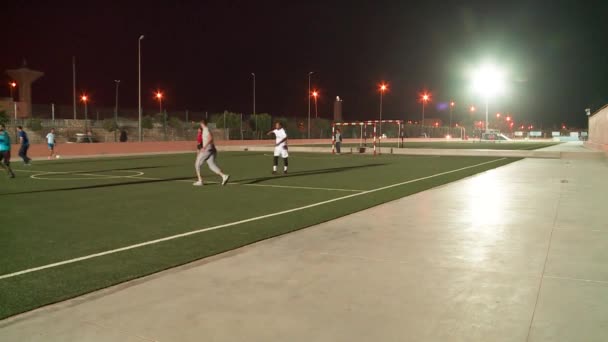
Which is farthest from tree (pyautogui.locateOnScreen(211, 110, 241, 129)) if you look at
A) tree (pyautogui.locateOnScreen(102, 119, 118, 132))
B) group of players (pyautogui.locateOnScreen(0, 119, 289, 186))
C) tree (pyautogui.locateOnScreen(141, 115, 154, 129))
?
group of players (pyautogui.locateOnScreen(0, 119, 289, 186))

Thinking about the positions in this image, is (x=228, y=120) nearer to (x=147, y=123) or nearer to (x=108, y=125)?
(x=147, y=123)

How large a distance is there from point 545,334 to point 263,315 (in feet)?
7.15

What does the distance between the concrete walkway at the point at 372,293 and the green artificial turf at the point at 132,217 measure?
0.54 m

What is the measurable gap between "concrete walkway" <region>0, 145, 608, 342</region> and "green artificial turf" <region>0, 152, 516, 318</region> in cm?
54

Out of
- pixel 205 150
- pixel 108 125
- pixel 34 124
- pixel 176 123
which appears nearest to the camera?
pixel 205 150

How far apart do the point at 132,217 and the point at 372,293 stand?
5970 millimetres

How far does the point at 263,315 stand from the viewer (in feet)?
14.2

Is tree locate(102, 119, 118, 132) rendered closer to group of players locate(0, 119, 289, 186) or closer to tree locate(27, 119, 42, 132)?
tree locate(27, 119, 42, 132)

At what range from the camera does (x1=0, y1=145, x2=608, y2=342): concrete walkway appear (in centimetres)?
401

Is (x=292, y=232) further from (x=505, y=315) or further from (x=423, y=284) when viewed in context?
(x=505, y=315)

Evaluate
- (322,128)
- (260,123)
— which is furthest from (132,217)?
(322,128)

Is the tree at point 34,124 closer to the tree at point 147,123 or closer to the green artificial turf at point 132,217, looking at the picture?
the tree at point 147,123

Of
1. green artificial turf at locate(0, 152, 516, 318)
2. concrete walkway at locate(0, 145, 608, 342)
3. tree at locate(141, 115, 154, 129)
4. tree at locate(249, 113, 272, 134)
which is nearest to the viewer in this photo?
concrete walkway at locate(0, 145, 608, 342)

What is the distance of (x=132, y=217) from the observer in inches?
375
